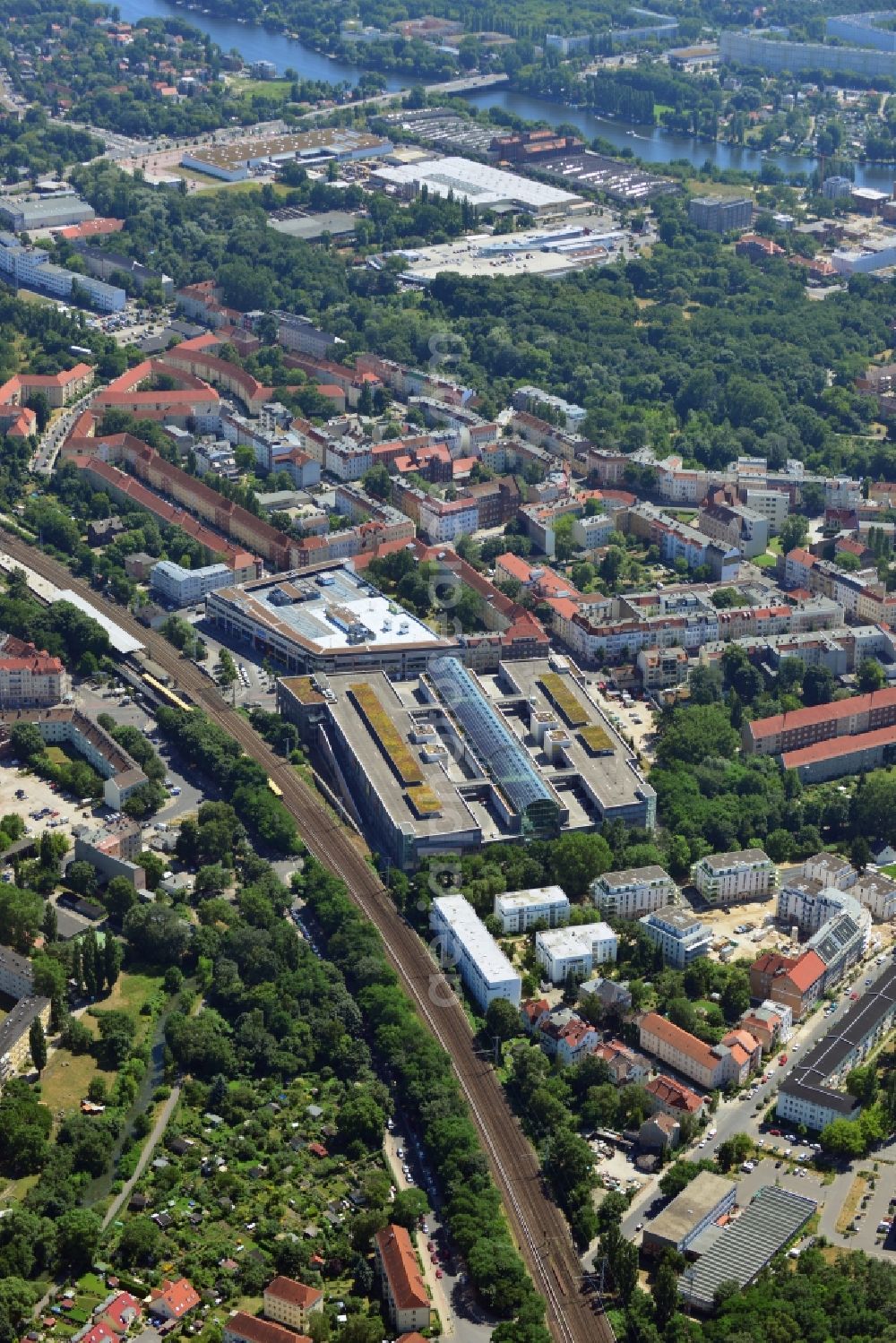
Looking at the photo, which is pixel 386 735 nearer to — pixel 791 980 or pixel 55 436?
pixel 791 980

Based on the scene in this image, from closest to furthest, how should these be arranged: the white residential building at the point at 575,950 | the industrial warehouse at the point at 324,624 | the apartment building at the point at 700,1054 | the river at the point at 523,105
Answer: the apartment building at the point at 700,1054, the white residential building at the point at 575,950, the industrial warehouse at the point at 324,624, the river at the point at 523,105

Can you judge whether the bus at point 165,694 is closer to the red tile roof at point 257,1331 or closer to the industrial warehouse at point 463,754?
the industrial warehouse at point 463,754

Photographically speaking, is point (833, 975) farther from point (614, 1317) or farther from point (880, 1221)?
point (614, 1317)

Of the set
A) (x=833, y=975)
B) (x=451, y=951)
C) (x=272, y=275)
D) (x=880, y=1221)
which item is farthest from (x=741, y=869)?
(x=272, y=275)

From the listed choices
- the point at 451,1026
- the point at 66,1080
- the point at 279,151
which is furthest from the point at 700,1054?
the point at 279,151

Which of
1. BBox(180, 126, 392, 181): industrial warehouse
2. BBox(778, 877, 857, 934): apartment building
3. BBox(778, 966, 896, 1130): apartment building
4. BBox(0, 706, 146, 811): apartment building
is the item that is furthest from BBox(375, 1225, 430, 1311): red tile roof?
BBox(180, 126, 392, 181): industrial warehouse

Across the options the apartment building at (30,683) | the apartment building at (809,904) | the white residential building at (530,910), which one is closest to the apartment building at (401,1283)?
the white residential building at (530,910)
